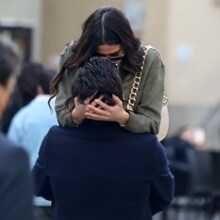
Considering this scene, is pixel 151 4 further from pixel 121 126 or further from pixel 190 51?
pixel 121 126

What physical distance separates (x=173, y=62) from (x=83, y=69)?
13.0 meters

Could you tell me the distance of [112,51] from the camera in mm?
5102

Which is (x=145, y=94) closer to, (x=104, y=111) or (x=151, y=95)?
(x=151, y=95)

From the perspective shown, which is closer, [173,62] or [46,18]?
[173,62]

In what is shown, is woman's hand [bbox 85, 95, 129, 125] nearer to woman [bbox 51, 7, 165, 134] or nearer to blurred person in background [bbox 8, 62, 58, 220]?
woman [bbox 51, 7, 165, 134]

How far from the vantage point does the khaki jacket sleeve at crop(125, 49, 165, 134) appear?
5.12 meters

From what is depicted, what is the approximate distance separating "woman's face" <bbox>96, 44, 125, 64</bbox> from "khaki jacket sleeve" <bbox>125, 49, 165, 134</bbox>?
0.46 feet

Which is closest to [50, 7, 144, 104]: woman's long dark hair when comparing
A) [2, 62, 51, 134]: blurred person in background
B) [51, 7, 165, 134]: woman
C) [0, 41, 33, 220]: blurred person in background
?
[51, 7, 165, 134]: woman

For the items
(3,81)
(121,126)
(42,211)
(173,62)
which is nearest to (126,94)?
(121,126)

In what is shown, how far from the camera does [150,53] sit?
5207mm

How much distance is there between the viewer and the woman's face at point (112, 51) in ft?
16.7

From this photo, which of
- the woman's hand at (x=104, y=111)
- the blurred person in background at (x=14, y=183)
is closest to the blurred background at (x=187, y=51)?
the woman's hand at (x=104, y=111)

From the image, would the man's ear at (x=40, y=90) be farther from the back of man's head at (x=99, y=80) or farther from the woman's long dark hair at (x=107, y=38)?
the back of man's head at (x=99, y=80)

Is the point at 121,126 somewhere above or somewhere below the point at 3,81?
below
